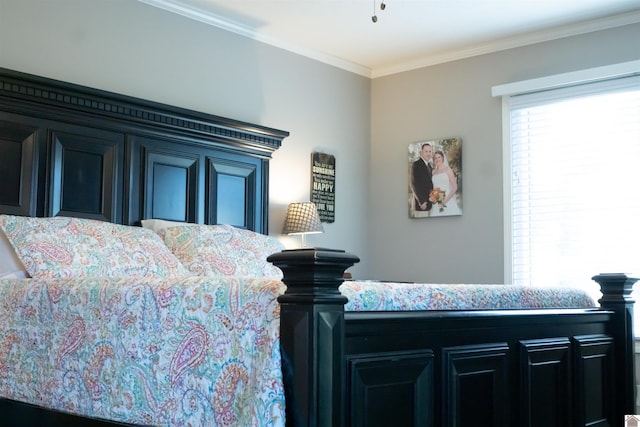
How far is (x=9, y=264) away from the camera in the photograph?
2744 millimetres

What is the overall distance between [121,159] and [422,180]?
2315 mm

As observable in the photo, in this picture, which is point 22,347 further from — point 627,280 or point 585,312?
point 627,280

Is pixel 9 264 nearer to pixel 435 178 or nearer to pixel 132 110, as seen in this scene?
pixel 132 110

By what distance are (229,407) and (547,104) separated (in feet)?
11.8

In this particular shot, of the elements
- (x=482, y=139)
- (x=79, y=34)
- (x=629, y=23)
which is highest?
(x=629, y=23)

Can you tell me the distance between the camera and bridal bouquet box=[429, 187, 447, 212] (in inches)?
201

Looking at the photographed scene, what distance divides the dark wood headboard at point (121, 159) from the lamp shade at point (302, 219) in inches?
9.7

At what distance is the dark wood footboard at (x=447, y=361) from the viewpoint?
1627mm

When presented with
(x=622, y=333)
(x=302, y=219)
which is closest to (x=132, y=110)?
(x=302, y=219)

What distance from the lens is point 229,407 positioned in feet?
5.68

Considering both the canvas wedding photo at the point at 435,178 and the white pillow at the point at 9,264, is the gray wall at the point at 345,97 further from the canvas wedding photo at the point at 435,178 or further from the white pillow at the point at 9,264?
the white pillow at the point at 9,264

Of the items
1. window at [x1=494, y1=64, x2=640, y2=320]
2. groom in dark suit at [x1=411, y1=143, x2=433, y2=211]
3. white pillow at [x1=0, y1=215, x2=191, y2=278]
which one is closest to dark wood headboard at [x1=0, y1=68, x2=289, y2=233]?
white pillow at [x1=0, y1=215, x2=191, y2=278]

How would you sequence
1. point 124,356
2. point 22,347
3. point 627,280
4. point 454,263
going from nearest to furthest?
point 124,356 → point 22,347 → point 627,280 → point 454,263

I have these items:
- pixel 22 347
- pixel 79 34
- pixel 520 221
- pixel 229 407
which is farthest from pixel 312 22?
pixel 229 407
